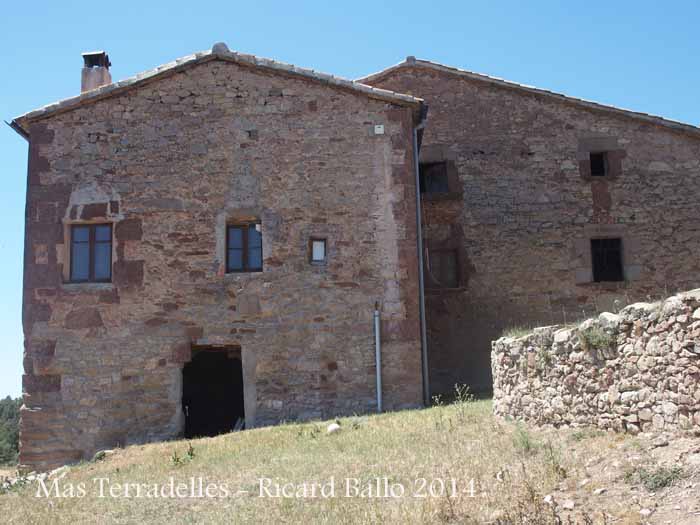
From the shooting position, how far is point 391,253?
12219 mm

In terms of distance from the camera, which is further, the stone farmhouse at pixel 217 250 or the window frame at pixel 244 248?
the window frame at pixel 244 248

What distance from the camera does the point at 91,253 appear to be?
12.5 m

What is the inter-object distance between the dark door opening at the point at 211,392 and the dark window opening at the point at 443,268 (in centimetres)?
432

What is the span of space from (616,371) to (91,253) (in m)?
8.89

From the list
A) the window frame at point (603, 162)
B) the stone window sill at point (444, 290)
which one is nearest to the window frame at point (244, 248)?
the stone window sill at point (444, 290)

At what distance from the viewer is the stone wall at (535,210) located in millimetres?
15031

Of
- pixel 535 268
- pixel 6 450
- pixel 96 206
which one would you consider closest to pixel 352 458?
pixel 96 206

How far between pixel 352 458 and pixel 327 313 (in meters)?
4.16

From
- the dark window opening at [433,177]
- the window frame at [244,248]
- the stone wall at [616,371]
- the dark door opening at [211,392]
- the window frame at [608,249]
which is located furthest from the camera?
the dark window opening at [433,177]

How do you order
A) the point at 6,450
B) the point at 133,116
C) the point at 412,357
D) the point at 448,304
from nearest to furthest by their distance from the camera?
1. the point at 412,357
2. the point at 133,116
3. the point at 448,304
4. the point at 6,450

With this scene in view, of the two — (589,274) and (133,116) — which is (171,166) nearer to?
(133,116)

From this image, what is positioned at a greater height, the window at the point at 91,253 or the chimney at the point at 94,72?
the chimney at the point at 94,72

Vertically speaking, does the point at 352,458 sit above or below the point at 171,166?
below

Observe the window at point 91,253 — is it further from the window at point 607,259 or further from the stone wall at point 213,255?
the window at point 607,259
